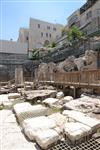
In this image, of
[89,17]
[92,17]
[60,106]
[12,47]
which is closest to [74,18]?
[89,17]

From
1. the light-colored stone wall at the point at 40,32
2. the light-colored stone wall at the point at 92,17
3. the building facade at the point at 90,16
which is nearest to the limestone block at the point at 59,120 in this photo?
the building facade at the point at 90,16

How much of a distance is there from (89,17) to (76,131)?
36737 mm

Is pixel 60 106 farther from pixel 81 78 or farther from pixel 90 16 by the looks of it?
pixel 90 16

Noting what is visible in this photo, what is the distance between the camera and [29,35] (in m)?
50.9

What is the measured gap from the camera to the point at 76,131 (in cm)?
498

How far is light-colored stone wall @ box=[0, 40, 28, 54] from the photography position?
44.6m

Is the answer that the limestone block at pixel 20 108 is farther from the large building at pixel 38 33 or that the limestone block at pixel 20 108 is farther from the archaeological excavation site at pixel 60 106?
the large building at pixel 38 33

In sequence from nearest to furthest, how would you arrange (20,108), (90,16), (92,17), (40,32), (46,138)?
1. (46,138)
2. (20,108)
3. (92,17)
4. (90,16)
5. (40,32)

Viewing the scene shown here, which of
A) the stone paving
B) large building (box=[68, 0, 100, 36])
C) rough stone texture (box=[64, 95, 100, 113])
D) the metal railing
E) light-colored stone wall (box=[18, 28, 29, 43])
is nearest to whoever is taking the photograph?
the stone paving

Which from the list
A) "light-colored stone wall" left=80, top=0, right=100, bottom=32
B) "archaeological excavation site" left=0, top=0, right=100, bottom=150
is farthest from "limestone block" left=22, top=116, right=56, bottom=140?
"light-colored stone wall" left=80, top=0, right=100, bottom=32

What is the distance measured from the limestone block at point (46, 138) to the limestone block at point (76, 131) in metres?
0.34

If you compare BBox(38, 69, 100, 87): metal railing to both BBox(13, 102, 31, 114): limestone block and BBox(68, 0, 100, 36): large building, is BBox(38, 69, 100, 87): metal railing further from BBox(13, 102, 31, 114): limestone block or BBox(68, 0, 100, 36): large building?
BBox(68, 0, 100, 36): large building

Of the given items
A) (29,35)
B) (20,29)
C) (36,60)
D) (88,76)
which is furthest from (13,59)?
(88,76)

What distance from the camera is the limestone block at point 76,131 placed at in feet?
15.9
